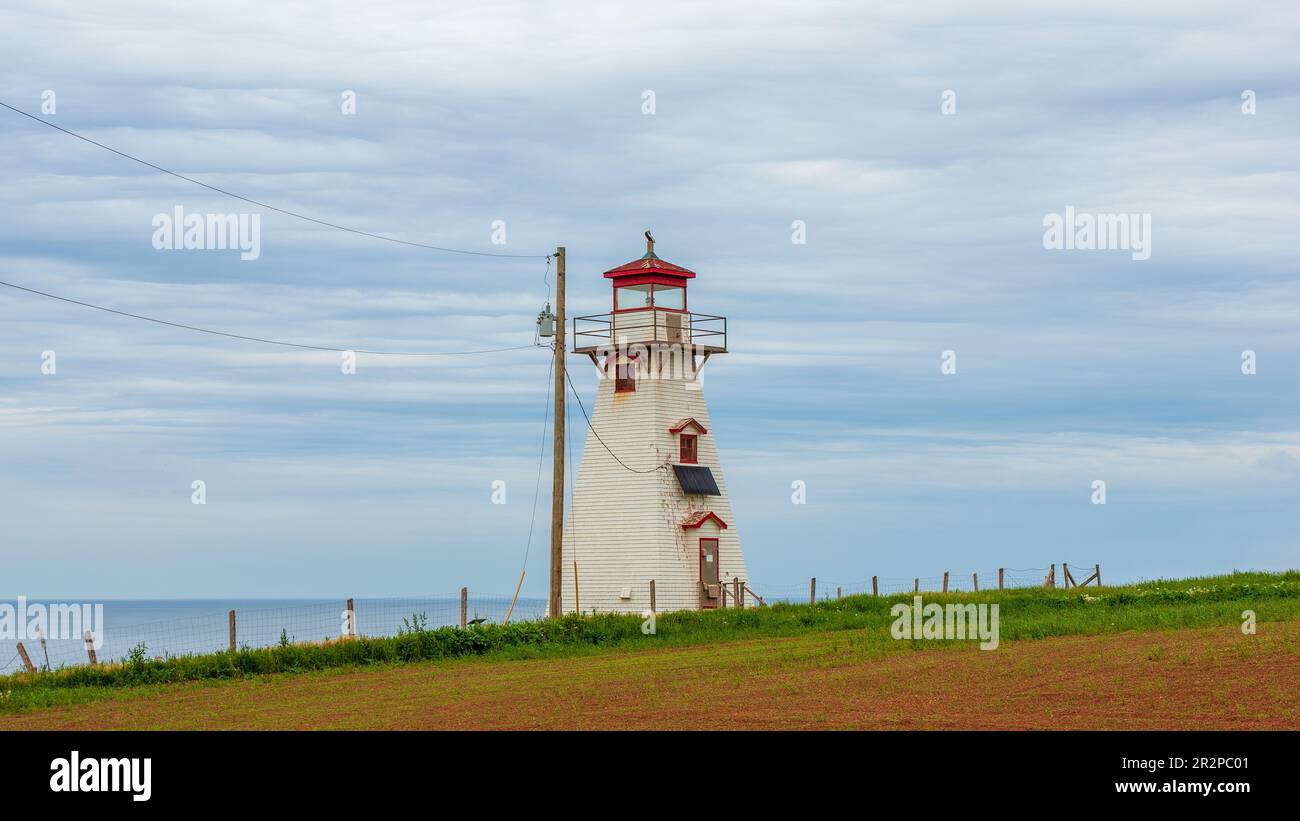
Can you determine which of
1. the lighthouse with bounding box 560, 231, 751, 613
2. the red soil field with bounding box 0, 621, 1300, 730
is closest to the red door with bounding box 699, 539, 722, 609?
the lighthouse with bounding box 560, 231, 751, 613

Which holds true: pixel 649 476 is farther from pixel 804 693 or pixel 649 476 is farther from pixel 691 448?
pixel 804 693

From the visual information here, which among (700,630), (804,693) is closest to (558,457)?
(700,630)

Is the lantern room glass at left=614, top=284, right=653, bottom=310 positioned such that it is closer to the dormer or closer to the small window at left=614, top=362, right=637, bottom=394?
the small window at left=614, top=362, right=637, bottom=394

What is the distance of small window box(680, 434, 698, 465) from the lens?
4712 cm

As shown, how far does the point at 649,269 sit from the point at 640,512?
25.7 ft

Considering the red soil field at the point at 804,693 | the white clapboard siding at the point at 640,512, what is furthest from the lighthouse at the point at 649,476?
the red soil field at the point at 804,693

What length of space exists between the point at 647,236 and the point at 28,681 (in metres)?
25.2

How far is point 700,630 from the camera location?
39.1m

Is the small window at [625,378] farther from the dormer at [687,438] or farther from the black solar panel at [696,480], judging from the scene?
the black solar panel at [696,480]

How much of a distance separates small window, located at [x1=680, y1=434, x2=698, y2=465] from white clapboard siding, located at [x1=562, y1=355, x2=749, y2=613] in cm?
34

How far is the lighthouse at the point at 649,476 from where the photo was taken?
149 feet

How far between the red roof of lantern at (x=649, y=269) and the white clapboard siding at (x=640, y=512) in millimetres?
3390
